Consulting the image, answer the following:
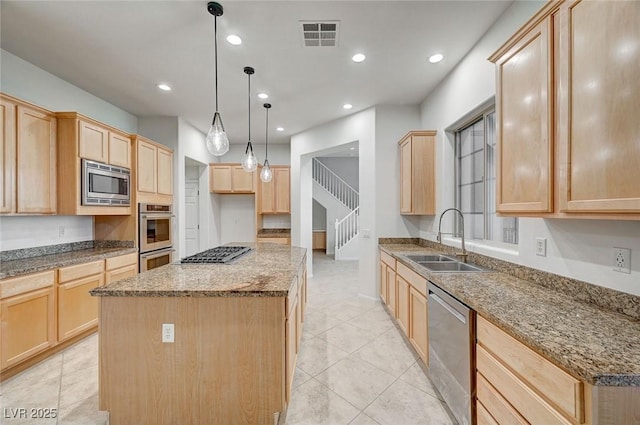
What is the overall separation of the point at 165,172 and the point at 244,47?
8.54 ft

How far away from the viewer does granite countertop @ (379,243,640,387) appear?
0.88 metres

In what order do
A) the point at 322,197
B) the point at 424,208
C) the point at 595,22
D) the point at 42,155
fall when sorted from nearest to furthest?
the point at 595,22 → the point at 42,155 → the point at 424,208 → the point at 322,197

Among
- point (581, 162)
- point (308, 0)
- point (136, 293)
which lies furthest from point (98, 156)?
point (581, 162)

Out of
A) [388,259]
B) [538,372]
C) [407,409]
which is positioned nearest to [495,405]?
[538,372]

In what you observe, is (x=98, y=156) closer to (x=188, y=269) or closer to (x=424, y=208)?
(x=188, y=269)

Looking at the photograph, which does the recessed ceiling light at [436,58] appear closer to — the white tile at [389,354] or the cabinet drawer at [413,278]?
the cabinet drawer at [413,278]

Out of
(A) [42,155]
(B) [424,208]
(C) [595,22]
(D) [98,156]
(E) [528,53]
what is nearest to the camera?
(C) [595,22]

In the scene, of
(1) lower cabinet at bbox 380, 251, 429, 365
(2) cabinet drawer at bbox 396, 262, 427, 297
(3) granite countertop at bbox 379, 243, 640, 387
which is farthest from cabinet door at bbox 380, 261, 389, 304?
(3) granite countertop at bbox 379, 243, 640, 387

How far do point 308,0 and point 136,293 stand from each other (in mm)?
2432

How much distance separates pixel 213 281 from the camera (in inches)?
69.9

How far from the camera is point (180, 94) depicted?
370 cm

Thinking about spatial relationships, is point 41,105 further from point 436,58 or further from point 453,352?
point 453,352

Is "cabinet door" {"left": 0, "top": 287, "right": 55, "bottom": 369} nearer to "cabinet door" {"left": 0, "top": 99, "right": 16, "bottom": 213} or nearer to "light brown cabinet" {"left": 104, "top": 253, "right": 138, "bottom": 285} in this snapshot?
"light brown cabinet" {"left": 104, "top": 253, "right": 138, "bottom": 285}

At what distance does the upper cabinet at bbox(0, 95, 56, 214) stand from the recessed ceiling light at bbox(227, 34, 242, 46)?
6.66 feet
